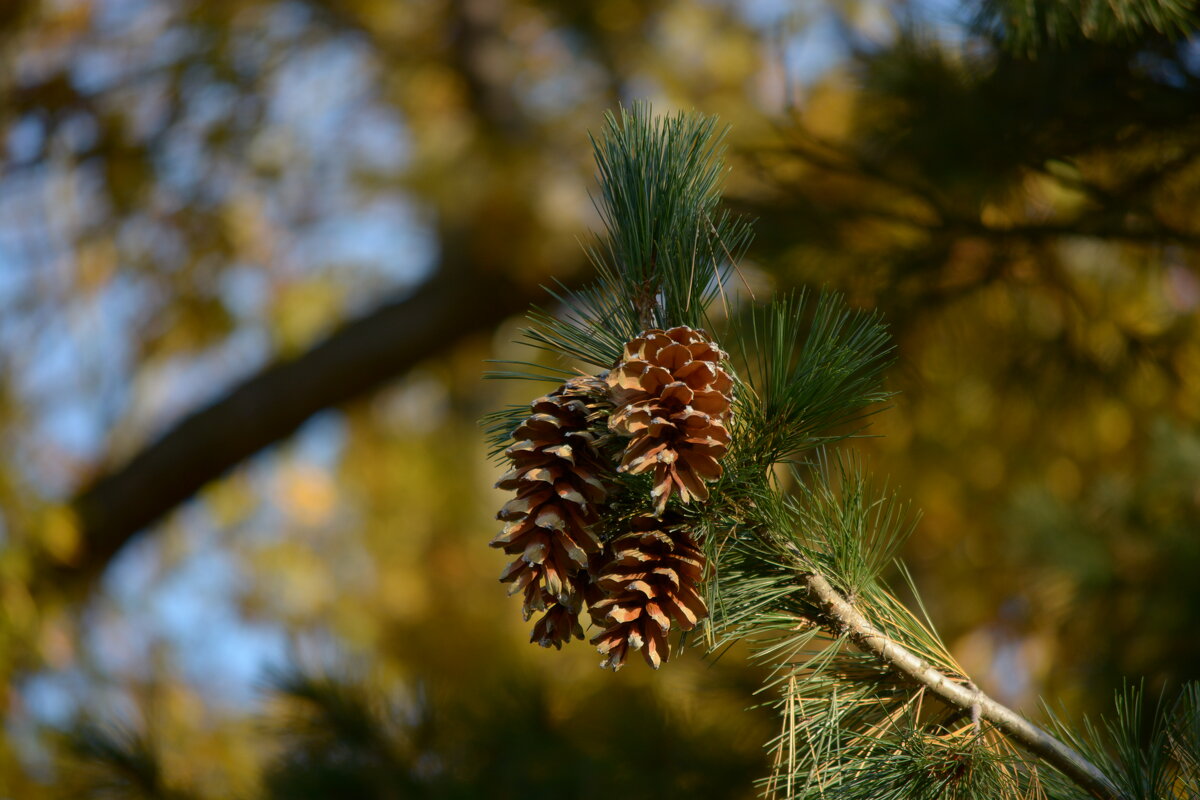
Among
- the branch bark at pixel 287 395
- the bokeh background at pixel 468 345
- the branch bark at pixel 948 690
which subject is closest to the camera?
the branch bark at pixel 948 690

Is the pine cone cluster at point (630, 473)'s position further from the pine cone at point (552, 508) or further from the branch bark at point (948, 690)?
the branch bark at point (948, 690)

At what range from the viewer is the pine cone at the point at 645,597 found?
0.77m

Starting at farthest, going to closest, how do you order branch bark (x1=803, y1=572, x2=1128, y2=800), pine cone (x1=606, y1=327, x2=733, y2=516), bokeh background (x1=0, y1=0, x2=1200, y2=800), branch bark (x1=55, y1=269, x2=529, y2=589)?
branch bark (x1=55, y1=269, x2=529, y2=589)
bokeh background (x1=0, y1=0, x2=1200, y2=800)
branch bark (x1=803, y1=572, x2=1128, y2=800)
pine cone (x1=606, y1=327, x2=733, y2=516)

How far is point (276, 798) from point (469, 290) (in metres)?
2.15

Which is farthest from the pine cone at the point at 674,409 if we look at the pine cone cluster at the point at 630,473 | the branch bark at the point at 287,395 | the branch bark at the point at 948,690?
the branch bark at the point at 287,395

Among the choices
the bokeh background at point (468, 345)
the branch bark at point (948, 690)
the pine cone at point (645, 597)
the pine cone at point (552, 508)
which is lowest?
the branch bark at point (948, 690)

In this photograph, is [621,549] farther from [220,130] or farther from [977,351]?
[220,130]

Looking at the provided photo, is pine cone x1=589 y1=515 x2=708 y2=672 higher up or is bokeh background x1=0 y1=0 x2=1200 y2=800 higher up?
bokeh background x1=0 y1=0 x2=1200 y2=800

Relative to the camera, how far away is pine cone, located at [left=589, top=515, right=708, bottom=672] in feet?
2.52

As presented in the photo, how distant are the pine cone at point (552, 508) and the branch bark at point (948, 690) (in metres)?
0.20

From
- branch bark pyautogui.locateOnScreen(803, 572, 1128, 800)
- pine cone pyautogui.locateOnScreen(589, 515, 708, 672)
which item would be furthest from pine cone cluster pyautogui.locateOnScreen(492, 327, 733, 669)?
branch bark pyautogui.locateOnScreen(803, 572, 1128, 800)

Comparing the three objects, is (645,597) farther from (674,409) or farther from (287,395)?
(287,395)

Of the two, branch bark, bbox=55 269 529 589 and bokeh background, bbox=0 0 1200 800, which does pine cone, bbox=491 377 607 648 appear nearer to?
bokeh background, bbox=0 0 1200 800

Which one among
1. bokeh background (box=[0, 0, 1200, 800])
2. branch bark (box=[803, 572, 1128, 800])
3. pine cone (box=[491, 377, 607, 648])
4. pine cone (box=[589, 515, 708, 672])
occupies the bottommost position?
branch bark (box=[803, 572, 1128, 800])
